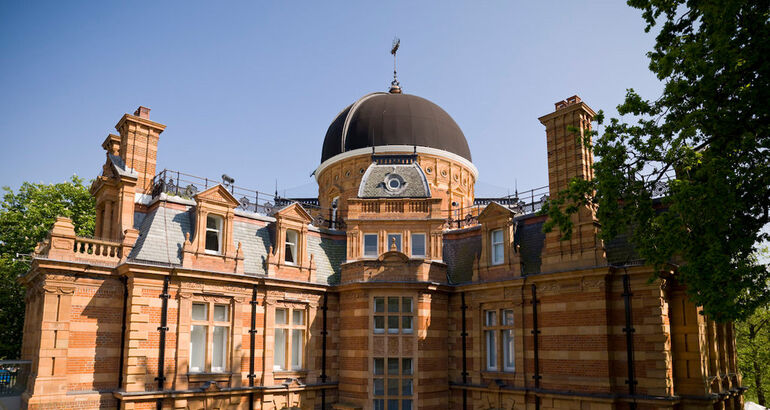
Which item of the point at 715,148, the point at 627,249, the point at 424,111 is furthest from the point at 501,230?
the point at 424,111

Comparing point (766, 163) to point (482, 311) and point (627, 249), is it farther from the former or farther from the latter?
point (482, 311)

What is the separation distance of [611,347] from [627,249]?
3.39 metres

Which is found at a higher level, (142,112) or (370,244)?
(142,112)

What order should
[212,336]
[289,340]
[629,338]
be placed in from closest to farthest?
[629,338]
[212,336]
[289,340]

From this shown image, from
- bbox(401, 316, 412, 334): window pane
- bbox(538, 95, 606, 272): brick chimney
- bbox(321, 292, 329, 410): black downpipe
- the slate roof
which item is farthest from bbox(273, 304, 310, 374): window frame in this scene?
bbox(538, 95, 606, 272): brick chimney

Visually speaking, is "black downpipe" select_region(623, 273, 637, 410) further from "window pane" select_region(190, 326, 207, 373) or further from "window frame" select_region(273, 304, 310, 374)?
"window pane" select_region(190, 326, 207, 373)

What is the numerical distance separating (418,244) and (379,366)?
5.34 metres

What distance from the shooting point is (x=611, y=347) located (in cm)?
1945

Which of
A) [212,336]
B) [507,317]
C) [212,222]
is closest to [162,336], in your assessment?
[212,336]

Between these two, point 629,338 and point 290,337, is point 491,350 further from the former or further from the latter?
point 290,337

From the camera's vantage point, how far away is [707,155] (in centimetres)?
1442

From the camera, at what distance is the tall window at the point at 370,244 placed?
82.4 feet

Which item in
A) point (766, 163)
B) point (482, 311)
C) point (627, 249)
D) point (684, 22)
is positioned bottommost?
point (482, 311)

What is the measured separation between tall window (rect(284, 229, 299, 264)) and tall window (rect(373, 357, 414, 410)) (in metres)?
5.39
